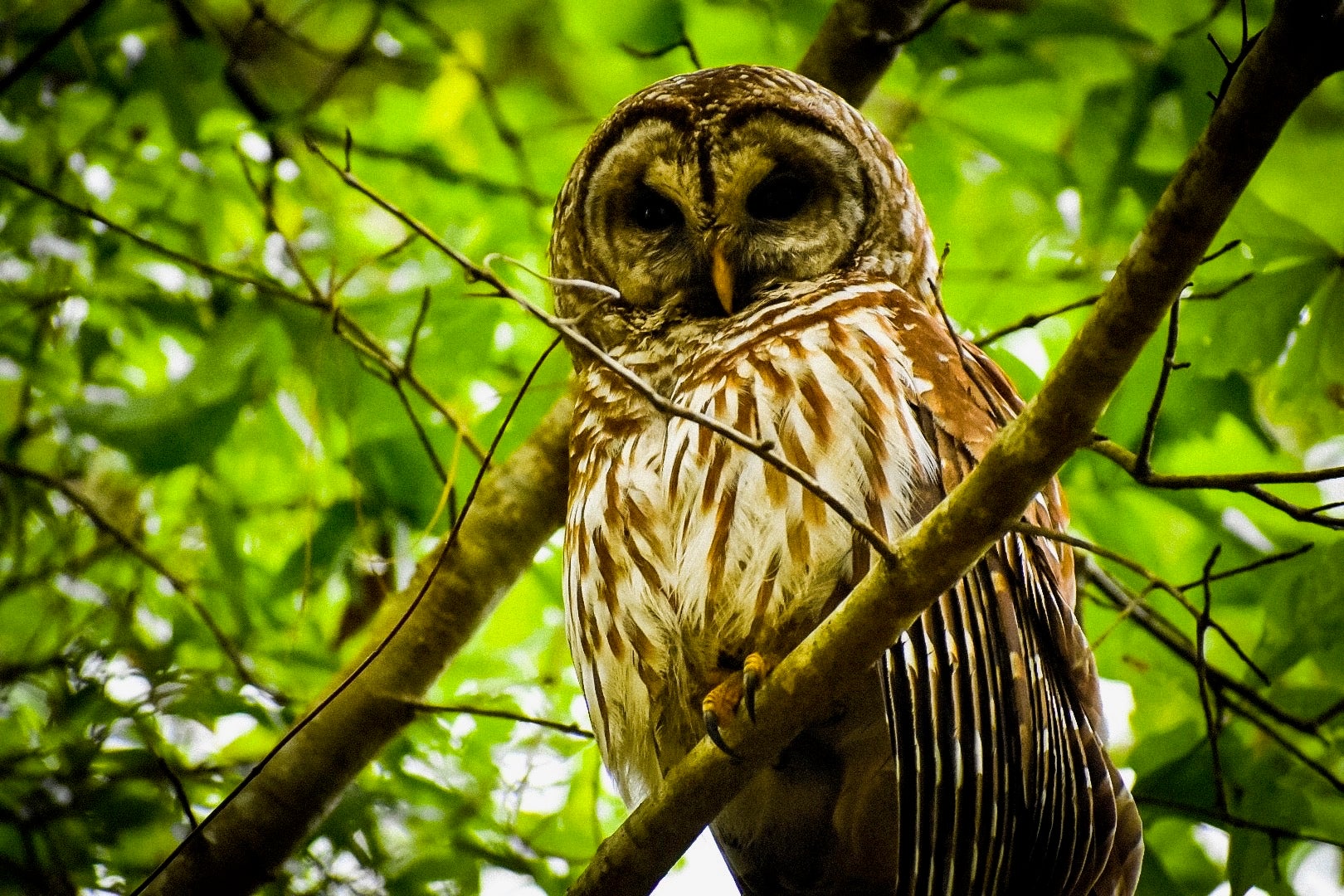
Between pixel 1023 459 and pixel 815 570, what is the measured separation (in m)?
0.73

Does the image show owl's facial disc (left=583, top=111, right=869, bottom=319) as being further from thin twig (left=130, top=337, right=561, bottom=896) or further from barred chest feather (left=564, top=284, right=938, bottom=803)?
thin twig (left=130, top=337, right=561, bottom=896)

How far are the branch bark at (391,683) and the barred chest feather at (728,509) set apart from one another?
28 centimetres

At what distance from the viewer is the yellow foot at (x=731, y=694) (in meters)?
2.07

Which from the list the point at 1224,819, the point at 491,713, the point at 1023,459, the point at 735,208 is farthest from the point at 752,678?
the point at 735,208

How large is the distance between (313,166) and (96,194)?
2.43 ft

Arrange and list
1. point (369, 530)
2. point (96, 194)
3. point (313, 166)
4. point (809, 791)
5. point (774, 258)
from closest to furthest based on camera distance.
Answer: point (809, 791) < point (774, 258) < point (369, 530) < point (96, 194) < point (313, 166)

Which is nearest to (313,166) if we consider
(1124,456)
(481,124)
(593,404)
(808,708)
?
(481,124)

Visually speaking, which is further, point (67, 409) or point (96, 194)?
point (96, 194)

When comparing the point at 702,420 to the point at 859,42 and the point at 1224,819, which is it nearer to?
the point at 1224,819

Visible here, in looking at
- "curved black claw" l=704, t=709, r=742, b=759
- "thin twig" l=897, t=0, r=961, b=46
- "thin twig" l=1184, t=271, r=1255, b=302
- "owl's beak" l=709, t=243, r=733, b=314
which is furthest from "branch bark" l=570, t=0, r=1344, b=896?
"thin twig" l=897, t=0, r=961, b=46

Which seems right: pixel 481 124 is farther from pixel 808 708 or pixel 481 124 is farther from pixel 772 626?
pixel 808 708

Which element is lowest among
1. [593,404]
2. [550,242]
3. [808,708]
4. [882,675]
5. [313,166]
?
[808,708]

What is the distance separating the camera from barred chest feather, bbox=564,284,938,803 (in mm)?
2365

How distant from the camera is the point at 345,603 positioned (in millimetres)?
4160
